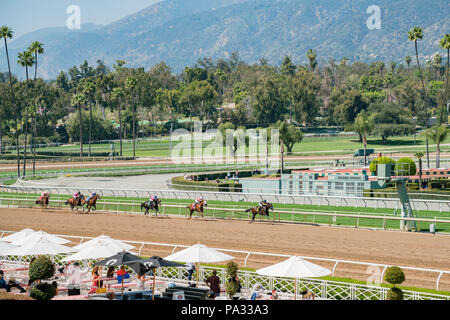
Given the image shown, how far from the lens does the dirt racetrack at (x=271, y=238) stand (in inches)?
723

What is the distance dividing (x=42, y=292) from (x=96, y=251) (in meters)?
4.00

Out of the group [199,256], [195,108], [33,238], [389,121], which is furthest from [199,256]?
[195,108]

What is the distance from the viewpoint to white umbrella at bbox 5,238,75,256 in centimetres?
1559

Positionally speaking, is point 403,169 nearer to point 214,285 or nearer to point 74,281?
point 214,285

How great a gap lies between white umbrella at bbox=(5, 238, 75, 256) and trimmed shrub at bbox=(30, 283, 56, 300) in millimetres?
4146

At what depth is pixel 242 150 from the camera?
75.5m

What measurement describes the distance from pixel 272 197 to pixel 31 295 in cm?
2451

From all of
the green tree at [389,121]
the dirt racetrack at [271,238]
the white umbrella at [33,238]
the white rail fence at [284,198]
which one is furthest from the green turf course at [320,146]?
the white umbrella at [33,238]

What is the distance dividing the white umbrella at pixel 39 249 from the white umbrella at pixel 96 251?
51 centimetres

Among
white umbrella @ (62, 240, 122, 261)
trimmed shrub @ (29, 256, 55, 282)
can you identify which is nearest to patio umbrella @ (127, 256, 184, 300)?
trimmed shrub @ (29, 256, 55, 282)

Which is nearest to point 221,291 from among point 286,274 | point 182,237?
point 286,274

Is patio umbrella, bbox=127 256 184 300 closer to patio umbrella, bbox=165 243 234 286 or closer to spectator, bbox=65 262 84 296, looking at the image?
patio umbrella, bbox=165 243 234 286

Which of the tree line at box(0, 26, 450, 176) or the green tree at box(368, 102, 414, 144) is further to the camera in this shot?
the tree line at box(0, 26, 450, 176)

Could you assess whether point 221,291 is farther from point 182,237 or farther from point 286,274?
point 182,237
